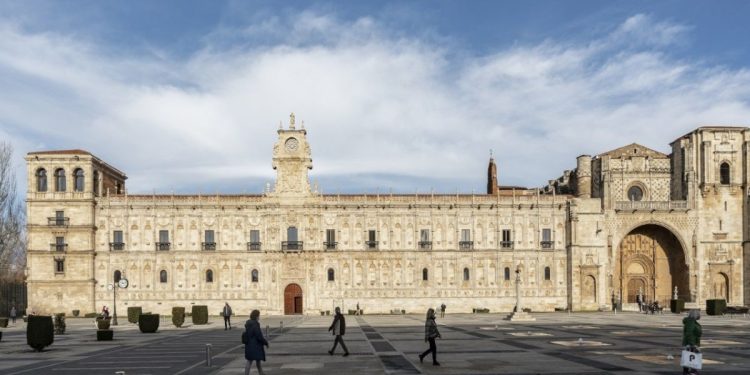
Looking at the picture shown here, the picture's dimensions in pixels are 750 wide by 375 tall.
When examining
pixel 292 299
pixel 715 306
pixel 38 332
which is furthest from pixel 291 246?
pixel 715 306

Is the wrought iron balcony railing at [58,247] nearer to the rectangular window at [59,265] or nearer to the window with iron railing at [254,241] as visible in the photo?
the rectangular window at [59,265]

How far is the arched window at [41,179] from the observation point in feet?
208

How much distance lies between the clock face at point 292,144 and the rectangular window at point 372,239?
11.8 meters

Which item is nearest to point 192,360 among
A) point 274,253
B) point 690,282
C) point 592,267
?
point 274,253

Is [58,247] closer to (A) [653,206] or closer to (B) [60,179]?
(B) [60,179]

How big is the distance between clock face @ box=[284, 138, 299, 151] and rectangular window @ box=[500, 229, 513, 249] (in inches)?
942

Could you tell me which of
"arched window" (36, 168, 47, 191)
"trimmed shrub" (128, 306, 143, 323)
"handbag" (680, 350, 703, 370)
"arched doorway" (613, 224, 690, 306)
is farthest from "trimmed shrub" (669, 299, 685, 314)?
"arched window" (36, 168, 47, 191)

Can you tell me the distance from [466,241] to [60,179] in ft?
139

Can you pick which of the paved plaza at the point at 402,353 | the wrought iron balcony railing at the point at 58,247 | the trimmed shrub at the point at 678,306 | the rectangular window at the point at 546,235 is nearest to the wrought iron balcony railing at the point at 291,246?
the wrought iron balcony railing at the point at 58,247

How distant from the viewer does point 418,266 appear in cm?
6562

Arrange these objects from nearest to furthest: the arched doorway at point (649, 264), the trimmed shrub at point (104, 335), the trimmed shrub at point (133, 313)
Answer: the trimmed shrub at point (104, 335), the trimmed shrub at point (133, 313), the arched doorway at point (649, 264)

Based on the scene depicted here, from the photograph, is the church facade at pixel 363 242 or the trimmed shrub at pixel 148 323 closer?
the trimmed shrub at pixel 148 323

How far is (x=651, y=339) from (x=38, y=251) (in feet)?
186

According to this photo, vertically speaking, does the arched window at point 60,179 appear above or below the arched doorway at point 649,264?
above
